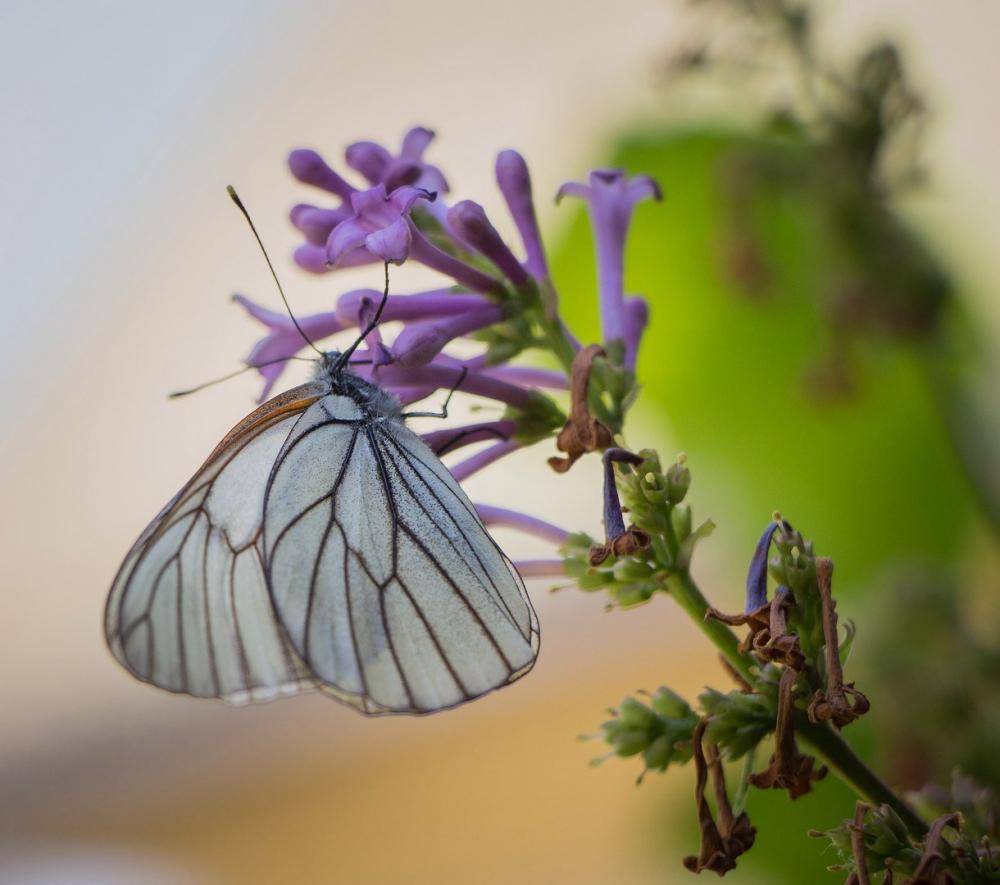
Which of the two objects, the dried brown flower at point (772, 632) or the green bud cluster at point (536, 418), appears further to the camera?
the green bud cluster at point (536, 418)

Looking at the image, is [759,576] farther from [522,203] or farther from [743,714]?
[522,203]

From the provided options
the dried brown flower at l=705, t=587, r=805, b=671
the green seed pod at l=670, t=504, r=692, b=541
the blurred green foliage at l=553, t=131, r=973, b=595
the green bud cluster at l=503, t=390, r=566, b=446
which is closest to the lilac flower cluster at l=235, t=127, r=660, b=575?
the green bud cluster at l=503, t=390, r=566, b=446

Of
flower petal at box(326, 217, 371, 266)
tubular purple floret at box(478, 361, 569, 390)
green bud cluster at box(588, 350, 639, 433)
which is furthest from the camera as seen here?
tubular purple floret at box(478, 361, 569, 390)

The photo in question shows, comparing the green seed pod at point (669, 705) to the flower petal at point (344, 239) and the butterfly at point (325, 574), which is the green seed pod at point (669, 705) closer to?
the butterfly at point (325, 574)

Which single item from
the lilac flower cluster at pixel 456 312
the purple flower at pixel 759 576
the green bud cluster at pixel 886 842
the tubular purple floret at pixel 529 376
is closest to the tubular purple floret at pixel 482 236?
the lilac flower cluster at pixel 456 312

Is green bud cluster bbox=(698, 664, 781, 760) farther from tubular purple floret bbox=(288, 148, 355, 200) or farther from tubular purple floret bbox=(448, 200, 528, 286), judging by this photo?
tubular purple floret bbox=(288, 148, 355, 200)

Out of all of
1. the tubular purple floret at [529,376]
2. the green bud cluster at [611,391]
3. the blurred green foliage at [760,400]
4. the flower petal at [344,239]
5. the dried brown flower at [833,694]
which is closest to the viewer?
the dried brown flower at [833,694]
